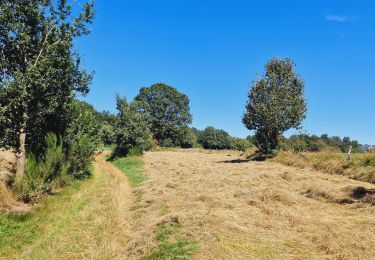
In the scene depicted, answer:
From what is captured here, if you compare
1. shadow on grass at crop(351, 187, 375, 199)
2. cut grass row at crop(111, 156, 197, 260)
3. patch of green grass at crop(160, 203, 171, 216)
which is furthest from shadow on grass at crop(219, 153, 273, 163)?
Result: cut grass row at crop(111, 156, 197, 260)

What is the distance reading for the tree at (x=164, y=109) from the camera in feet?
262

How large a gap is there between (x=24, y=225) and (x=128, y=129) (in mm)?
31462

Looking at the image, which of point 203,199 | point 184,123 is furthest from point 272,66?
point 184,123

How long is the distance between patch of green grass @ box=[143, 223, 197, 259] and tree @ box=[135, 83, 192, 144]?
232 feet

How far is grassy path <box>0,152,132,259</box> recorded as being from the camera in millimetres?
8508

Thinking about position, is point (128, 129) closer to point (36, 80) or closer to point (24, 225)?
point (36, 80)

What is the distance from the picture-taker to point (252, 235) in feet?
27.9

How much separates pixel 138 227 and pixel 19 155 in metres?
6.98

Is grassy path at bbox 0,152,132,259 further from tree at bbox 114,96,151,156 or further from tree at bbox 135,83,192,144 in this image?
tree at bbox 135,83,192,144

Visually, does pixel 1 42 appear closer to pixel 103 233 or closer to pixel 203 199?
pixel 103 233

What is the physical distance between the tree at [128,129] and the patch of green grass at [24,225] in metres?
27.8

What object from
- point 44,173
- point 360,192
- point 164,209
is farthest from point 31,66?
point 360,192

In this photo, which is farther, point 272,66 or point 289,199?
point 272,66

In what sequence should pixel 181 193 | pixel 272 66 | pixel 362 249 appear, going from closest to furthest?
pixel 362 249 → pixel 181 193 → pixel 272 66
